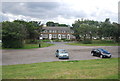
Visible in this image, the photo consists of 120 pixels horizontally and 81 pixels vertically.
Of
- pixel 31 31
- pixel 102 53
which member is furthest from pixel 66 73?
pixel 31 31

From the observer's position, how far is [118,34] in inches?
2044

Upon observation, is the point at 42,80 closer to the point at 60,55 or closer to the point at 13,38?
the point at 60,55

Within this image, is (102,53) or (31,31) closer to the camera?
(102,53)

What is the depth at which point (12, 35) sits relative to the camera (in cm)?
2911

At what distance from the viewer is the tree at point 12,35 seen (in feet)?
94.6

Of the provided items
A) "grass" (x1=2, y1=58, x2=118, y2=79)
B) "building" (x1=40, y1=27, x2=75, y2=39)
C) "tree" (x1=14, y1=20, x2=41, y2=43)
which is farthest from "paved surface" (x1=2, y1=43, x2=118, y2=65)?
"building" (x1=40, y1=27, x2=75, y2=39)

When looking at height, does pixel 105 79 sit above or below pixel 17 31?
below

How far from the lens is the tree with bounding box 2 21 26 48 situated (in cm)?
2884

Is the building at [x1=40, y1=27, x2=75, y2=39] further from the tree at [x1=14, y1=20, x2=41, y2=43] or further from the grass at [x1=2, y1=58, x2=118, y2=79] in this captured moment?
the grass at [x1=2, y1=58, x2=118, y2=79]

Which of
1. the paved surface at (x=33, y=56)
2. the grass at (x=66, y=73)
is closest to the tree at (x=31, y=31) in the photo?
the paved surface at (x=33, y=56)

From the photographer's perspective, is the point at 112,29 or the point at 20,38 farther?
the point at 112,29

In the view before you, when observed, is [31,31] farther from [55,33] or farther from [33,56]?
[55,33]

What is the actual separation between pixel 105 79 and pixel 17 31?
27809 mm

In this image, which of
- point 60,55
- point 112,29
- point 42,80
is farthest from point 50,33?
point 42,80
